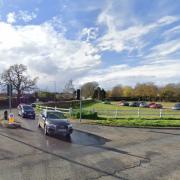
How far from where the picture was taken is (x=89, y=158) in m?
12.2

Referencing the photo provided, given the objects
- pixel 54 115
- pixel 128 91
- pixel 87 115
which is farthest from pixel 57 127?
pixel 128 91

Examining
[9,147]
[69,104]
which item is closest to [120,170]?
[9,147]

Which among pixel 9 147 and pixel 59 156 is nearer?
pixel 59 156

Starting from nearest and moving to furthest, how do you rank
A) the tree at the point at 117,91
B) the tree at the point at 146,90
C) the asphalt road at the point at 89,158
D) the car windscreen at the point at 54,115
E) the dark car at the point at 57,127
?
the asphalt road at the point at 89,158, the dark car at the point at 57,127, the car windscreen at the point at 54,115, the tree at the point at 146,90, the tree at the point at 117,91

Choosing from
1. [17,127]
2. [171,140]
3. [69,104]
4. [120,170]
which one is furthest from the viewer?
[69,104]

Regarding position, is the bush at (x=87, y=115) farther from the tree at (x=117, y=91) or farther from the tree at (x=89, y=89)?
the tree at (x=117, y=91)

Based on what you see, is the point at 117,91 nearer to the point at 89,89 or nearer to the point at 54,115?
the point at 89,89

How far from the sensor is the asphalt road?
9.67 metres

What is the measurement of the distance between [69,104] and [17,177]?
60512 mm

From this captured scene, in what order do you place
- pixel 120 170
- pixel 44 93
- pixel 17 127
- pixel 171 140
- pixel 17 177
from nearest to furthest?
pixel 17 177 < pixel 120 170 < pixel 171 140 < pixel 17 127 < pixel 44 93

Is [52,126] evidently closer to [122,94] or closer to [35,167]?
[35,167]

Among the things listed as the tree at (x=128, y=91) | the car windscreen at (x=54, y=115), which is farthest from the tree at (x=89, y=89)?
the car windscreen at (x=54, y=115)

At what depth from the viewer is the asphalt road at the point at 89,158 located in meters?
9.67

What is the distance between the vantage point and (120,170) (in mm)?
10266
